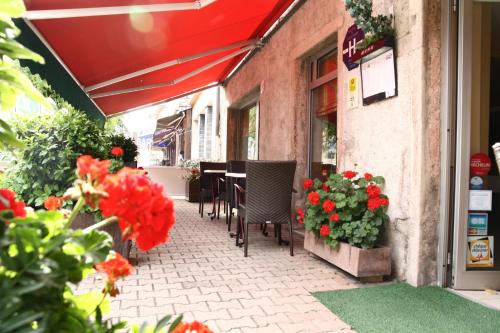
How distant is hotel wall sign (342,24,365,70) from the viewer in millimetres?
3753

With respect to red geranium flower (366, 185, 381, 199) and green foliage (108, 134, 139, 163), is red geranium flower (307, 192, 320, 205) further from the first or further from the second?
green foliage (108, 134, 139, 163)

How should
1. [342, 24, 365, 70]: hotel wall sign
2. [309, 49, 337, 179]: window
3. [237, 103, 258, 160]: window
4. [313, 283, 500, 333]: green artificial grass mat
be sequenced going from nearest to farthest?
[313, 283, 500, 333]: green artificial grass mat < [342, 24, 365, 70]: hotel wall sign < [309, 49, 337, 179]: window < [237, 103, 258, 160]: window

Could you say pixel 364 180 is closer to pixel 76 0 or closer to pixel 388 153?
pixel 388 153

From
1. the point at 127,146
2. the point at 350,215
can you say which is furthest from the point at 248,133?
the point at 350,215

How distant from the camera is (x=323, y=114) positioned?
5.32 m

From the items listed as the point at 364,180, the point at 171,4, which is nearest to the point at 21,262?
the point at 364,180

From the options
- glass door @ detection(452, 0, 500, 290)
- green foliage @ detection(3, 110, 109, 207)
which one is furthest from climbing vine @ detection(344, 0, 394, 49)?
green foliage @ detection(3, 110, 109, 207)

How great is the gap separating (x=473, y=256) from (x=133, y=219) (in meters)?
3.17

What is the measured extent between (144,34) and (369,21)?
2.82 meters

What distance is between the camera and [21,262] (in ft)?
1.81

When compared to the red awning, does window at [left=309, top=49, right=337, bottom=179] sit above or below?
below

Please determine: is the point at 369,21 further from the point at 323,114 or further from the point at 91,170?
the point at 91,170

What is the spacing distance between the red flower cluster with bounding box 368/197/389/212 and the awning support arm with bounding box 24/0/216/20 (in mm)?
2800

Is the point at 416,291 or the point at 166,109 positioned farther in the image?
the point at 166,109
